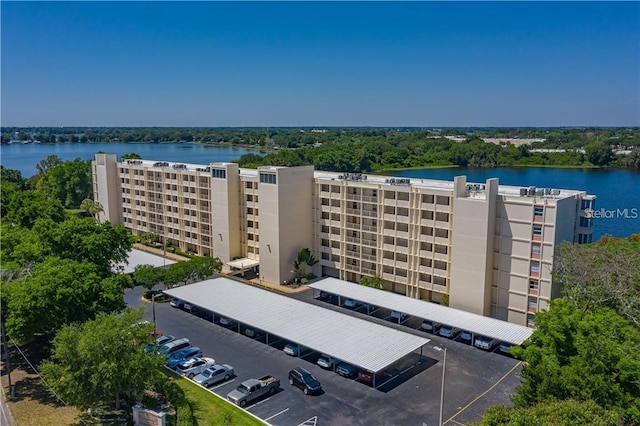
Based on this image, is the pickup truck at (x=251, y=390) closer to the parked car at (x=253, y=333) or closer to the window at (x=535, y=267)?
the parked car at (x=253, y=333)

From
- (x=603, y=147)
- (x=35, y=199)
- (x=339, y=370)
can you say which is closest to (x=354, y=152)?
(x=603, y=147)

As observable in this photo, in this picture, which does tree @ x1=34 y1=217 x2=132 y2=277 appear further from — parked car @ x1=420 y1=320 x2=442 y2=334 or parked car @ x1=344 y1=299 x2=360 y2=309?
parked car @ x1=420 y1=320 x2=442 y2=334

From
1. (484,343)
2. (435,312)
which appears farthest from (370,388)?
(435,312)

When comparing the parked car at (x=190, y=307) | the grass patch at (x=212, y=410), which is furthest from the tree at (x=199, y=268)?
the grass patch at (x=212, y=410)

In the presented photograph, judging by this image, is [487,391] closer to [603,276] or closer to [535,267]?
[603,276]

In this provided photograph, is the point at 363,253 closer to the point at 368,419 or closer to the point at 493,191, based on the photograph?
the point at 493,191
